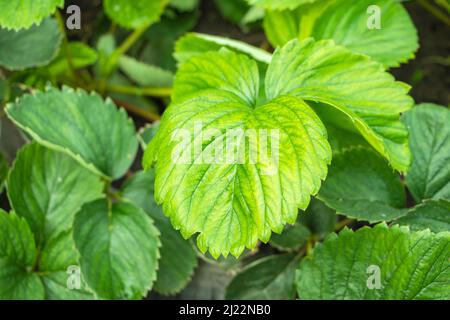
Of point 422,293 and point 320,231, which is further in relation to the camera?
point 320,231

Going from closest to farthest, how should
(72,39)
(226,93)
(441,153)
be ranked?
(226,93) → (441,153) → (72,39)

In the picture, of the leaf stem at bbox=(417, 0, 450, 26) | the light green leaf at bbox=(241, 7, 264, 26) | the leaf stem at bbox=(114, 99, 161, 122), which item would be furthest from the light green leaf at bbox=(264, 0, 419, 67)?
the leaf stem at bbox=(114, 99, 161, 122)

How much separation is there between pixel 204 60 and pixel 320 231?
45cm

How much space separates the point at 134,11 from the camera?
1497 millimetres

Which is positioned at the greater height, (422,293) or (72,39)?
(72,39)

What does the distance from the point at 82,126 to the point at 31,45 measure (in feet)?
1.07

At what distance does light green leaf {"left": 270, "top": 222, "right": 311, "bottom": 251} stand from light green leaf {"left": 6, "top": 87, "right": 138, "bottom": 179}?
0.35 metres

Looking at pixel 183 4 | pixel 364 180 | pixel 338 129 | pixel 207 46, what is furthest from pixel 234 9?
pixel 364 180

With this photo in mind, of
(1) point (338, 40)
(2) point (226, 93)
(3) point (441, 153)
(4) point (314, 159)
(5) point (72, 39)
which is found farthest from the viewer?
(5) point (72, 39)

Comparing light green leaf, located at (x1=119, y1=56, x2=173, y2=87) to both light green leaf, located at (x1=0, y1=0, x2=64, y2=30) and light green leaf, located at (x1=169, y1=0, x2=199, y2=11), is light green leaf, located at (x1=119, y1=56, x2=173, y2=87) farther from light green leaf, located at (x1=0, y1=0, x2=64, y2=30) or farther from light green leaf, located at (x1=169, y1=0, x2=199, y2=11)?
light green leaf, located at (x1=0, y1=0, x2=64, y2=30)

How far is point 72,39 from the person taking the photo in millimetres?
1803

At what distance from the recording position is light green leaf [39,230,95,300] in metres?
1.21
